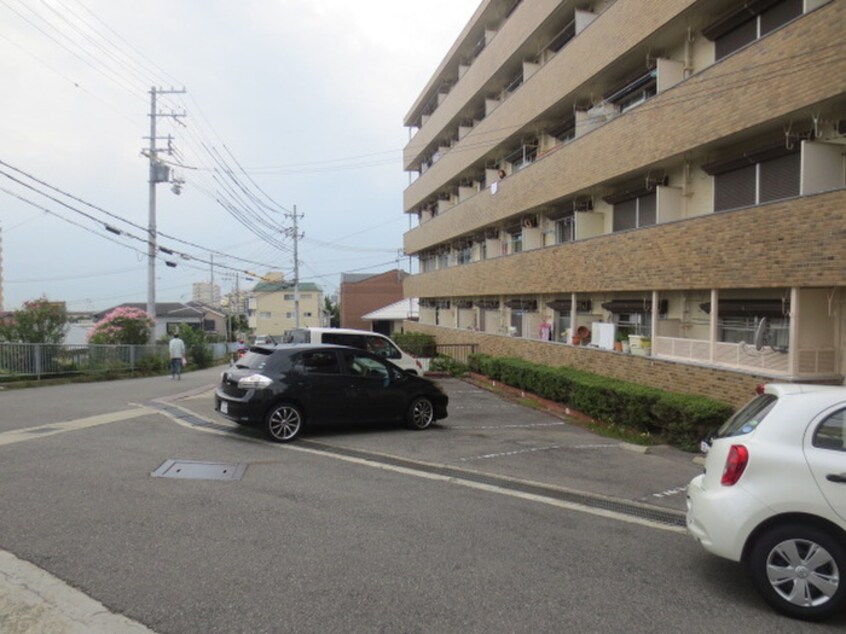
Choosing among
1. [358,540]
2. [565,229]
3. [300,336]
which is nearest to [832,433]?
[358,540]

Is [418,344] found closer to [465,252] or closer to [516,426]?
[465,252]

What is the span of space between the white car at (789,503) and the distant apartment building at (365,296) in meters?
60.3

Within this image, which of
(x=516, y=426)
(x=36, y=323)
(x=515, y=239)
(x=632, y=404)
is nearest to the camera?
(x=632, y=404)

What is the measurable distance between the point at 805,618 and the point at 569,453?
5655mm

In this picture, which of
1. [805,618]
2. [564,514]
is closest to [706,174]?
[564,514]

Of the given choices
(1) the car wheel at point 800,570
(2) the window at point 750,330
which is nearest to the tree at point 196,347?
(2) the window at point 750,330

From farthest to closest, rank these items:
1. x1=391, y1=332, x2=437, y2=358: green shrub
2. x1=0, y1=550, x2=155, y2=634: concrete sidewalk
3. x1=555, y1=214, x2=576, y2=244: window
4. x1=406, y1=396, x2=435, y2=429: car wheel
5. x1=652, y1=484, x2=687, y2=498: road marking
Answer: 1. x1=391, y1=332, x2=437, y2=358: green shrub
2. x1=555, y1=214, x2=576, y2=244: window
3. x1=406, y1=396, x2=435, y2=429: car wheel
4. x1=652, y1=484, x2=687, y2=498: road marking
5. x1=0, y1=550, x2=155, y2=634: concrete sidewalk

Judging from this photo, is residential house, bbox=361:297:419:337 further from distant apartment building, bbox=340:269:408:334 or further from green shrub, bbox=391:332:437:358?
green shrub, bbox=391:332:437:358

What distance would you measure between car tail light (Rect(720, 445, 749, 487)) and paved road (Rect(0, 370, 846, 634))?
79 centimetres

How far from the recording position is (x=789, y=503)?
12.6 feet

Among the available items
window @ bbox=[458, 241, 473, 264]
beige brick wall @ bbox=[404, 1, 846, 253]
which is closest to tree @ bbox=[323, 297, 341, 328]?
window @ bbox=[458, 241, 473, 264]

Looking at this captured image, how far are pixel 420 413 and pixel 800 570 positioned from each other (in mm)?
7416

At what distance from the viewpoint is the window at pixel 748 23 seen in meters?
10.7

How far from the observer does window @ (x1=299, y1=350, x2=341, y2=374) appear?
9625 mm
